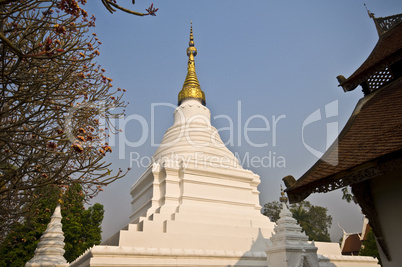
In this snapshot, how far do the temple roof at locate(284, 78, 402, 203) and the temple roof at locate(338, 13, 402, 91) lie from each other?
0.51 metres

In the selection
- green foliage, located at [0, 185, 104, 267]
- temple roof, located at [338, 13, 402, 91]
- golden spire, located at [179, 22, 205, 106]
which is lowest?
green foliage, located at [0, 185, 104, 267]

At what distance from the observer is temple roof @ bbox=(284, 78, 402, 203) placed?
515cm

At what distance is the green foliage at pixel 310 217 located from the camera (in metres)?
34.9

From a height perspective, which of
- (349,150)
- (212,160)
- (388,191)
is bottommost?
(388,191)

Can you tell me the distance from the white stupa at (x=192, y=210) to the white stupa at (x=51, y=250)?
2.57ft

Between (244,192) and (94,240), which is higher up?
(244,192)

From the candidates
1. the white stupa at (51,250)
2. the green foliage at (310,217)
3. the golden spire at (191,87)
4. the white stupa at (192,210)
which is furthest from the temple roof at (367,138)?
the green foliage at (310,217)

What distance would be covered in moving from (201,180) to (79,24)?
10203 millimetres

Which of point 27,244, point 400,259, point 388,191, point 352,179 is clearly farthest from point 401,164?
point 27,244

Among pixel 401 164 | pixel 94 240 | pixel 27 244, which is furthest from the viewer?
pixel 94 240

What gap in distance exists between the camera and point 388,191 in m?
6.14

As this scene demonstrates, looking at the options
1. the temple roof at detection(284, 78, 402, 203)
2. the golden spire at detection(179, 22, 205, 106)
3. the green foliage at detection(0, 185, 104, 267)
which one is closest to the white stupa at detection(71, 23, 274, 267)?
the golden spire at detection(179, 22, 205, 106)

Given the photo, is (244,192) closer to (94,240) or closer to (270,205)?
(94,240)

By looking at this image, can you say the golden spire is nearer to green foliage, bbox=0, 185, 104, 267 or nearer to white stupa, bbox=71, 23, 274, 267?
white stupa, bbox=71, 23, 274, 267
